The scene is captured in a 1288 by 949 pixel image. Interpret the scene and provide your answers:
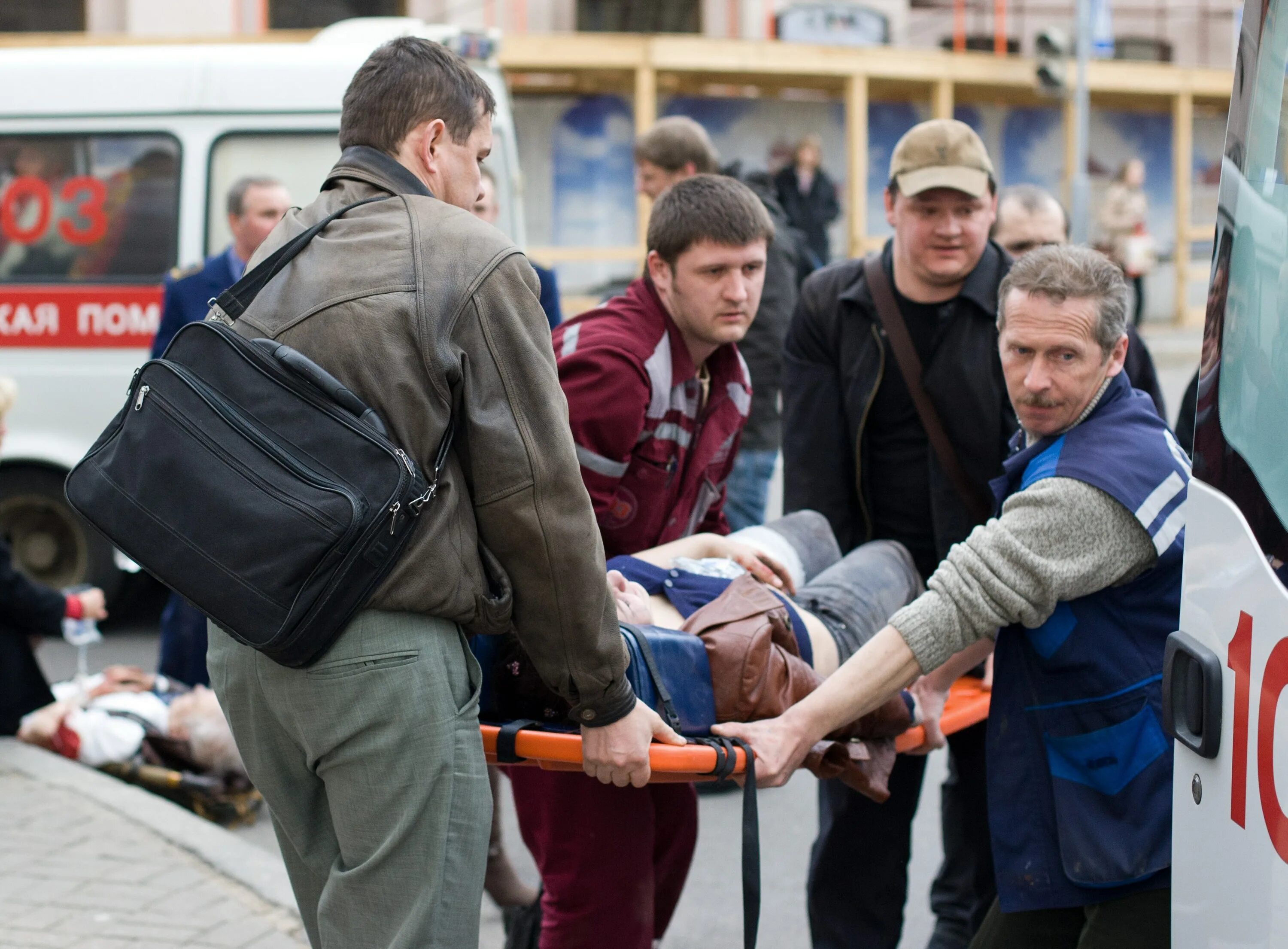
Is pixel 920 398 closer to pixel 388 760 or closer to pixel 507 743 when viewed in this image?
pixel 507 743

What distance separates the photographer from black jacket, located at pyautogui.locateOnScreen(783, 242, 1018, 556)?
143 inches

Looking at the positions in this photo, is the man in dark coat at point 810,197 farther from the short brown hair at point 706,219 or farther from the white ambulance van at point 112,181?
the short brown hair at point 706,219

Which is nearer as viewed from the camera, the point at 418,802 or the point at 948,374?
the point at 418,802

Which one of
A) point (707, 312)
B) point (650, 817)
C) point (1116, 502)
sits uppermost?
point (707, 312)

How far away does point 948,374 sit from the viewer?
3637 mm

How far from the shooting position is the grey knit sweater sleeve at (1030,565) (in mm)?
2488

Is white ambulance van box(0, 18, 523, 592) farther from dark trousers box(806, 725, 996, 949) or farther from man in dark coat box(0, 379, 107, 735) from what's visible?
dark trousers box(806, 725, 996, 949)

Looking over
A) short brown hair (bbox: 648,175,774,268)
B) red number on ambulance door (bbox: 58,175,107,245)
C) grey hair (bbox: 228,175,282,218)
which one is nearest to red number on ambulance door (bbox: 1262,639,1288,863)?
short brown hair (bbox: 648,175,774,268)

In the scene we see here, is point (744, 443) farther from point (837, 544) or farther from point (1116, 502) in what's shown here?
point (1116, 502)

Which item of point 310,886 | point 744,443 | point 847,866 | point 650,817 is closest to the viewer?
point 310,886

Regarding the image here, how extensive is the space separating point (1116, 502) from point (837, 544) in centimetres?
125

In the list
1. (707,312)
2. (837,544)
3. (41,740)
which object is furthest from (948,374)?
(41,740)

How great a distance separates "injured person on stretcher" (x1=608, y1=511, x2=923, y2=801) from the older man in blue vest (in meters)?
0.12

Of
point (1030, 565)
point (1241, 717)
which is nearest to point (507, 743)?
point (1030, 565)
